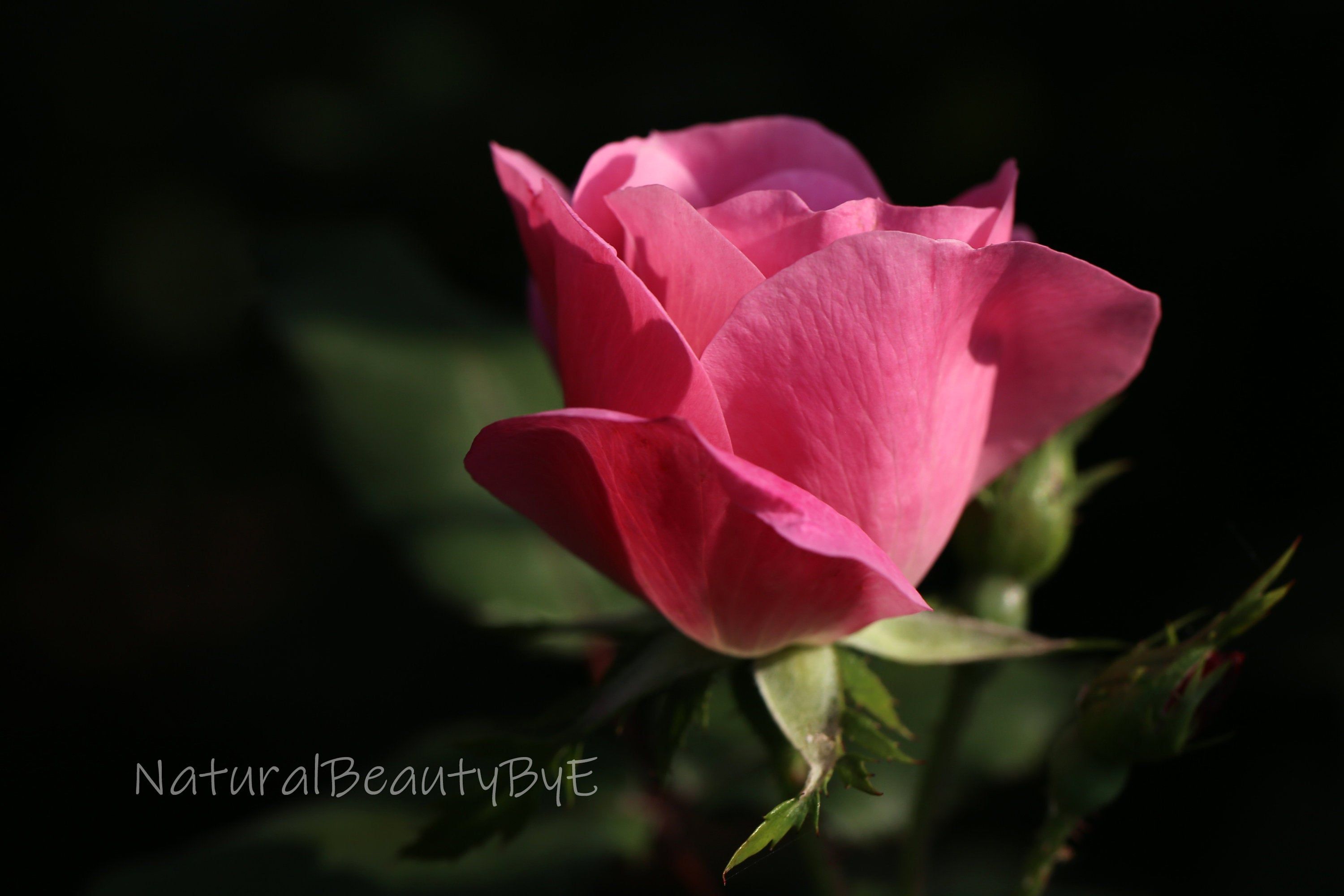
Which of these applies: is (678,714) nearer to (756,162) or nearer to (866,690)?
(866,690)

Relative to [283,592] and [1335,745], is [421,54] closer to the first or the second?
[283,592]

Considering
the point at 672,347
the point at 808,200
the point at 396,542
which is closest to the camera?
the point at 672,347

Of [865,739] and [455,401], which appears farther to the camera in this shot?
[455,401]

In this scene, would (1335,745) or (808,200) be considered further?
(1335,745)

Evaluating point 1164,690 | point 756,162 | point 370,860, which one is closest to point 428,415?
point 370,860

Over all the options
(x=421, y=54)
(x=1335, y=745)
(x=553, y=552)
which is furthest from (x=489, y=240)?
(x=1335, y=745)

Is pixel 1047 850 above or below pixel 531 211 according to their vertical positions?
below

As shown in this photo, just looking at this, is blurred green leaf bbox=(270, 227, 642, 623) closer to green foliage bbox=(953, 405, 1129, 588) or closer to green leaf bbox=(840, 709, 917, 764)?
green foliage bbox=(953, 405, 1129, 588)
